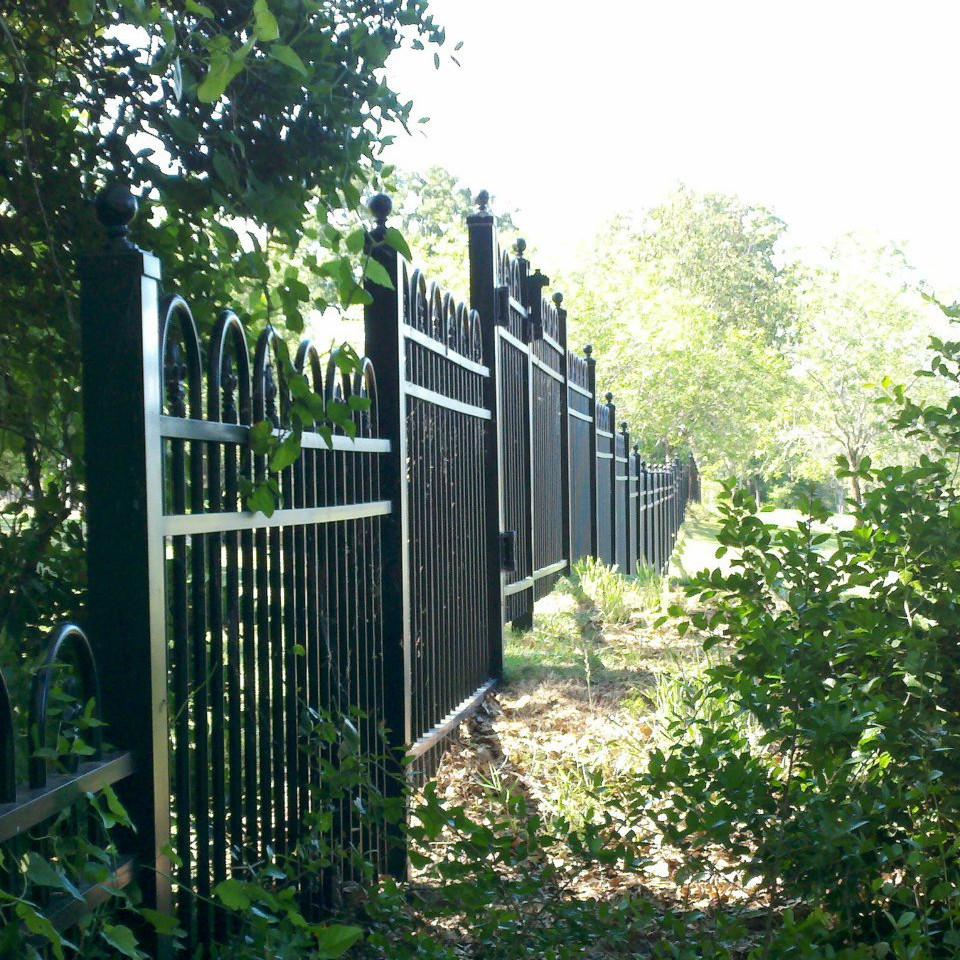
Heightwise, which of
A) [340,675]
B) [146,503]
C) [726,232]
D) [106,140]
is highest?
[726,232]

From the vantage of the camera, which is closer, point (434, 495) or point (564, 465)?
point (434, 495)

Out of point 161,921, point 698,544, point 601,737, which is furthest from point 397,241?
point 698,544

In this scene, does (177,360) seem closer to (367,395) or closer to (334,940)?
(334,940)

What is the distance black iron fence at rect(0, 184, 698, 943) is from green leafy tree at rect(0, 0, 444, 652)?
1.06 feet

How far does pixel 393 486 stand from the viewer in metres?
4.12

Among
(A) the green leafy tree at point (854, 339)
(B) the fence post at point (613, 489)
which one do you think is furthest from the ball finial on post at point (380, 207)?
(A) the green leafy tree at point (854, 339)

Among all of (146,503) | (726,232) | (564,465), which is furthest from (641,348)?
(726,232)

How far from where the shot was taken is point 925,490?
11.0ft

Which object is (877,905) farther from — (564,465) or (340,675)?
(564,465)

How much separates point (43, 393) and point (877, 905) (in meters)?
2.54

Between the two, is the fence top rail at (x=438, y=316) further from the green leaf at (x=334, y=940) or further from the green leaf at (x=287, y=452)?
the green leaf at (x=334, y=940)

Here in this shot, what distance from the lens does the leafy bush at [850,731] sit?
2.76 metres

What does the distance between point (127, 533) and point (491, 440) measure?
13.6 ft

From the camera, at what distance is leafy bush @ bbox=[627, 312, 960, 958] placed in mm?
2762
